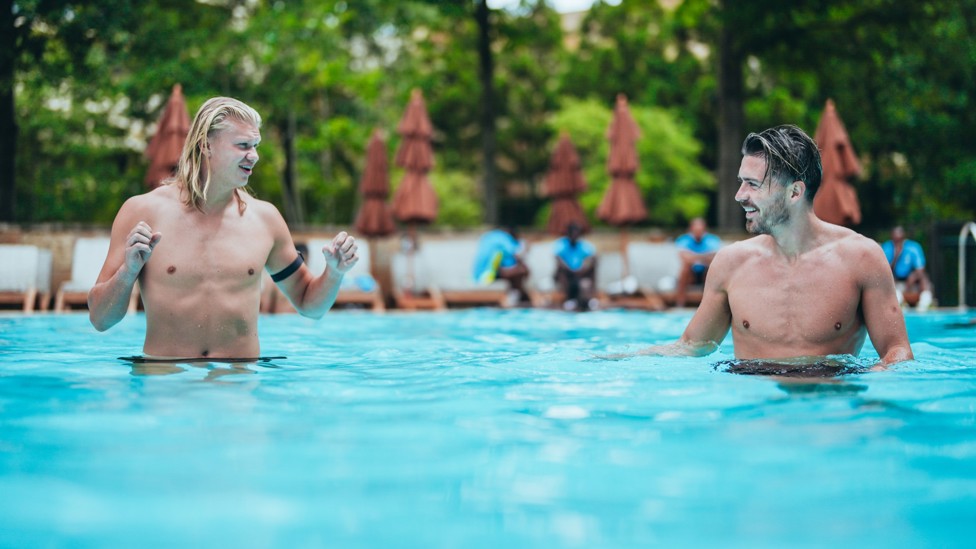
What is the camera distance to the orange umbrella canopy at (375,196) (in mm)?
14375

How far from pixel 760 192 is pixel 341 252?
1861 millimetres

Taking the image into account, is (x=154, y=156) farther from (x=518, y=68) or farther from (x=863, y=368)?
(x=518, y=68)

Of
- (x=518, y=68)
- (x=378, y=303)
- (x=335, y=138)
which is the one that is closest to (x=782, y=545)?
(x=378, y=303)

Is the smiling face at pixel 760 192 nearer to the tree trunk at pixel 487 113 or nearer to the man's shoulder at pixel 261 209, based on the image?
the man's shoulder at pixel 261 209

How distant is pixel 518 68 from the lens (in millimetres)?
32000

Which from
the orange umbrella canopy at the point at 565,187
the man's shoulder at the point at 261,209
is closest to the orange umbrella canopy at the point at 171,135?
the orange umbrella canopy at the point at 565,187

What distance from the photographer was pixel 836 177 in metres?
14.1

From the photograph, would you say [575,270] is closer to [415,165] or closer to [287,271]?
[415,165]

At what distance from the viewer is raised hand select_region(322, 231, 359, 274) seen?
430 centimetres

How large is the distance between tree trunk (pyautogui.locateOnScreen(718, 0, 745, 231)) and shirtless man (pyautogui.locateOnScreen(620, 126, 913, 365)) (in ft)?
51.0

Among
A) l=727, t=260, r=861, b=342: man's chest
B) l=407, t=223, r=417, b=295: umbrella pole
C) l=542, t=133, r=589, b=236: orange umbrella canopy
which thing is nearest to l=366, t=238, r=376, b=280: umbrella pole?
l=407, t=223, r=417, b=295: umbrella pole

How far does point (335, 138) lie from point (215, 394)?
21.6m

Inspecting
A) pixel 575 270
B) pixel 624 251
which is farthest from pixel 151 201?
pixel 624 251

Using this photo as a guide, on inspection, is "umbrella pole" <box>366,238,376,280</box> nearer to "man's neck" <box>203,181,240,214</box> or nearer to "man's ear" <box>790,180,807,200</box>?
"man's neck" <box>203,181,240,214</box>
